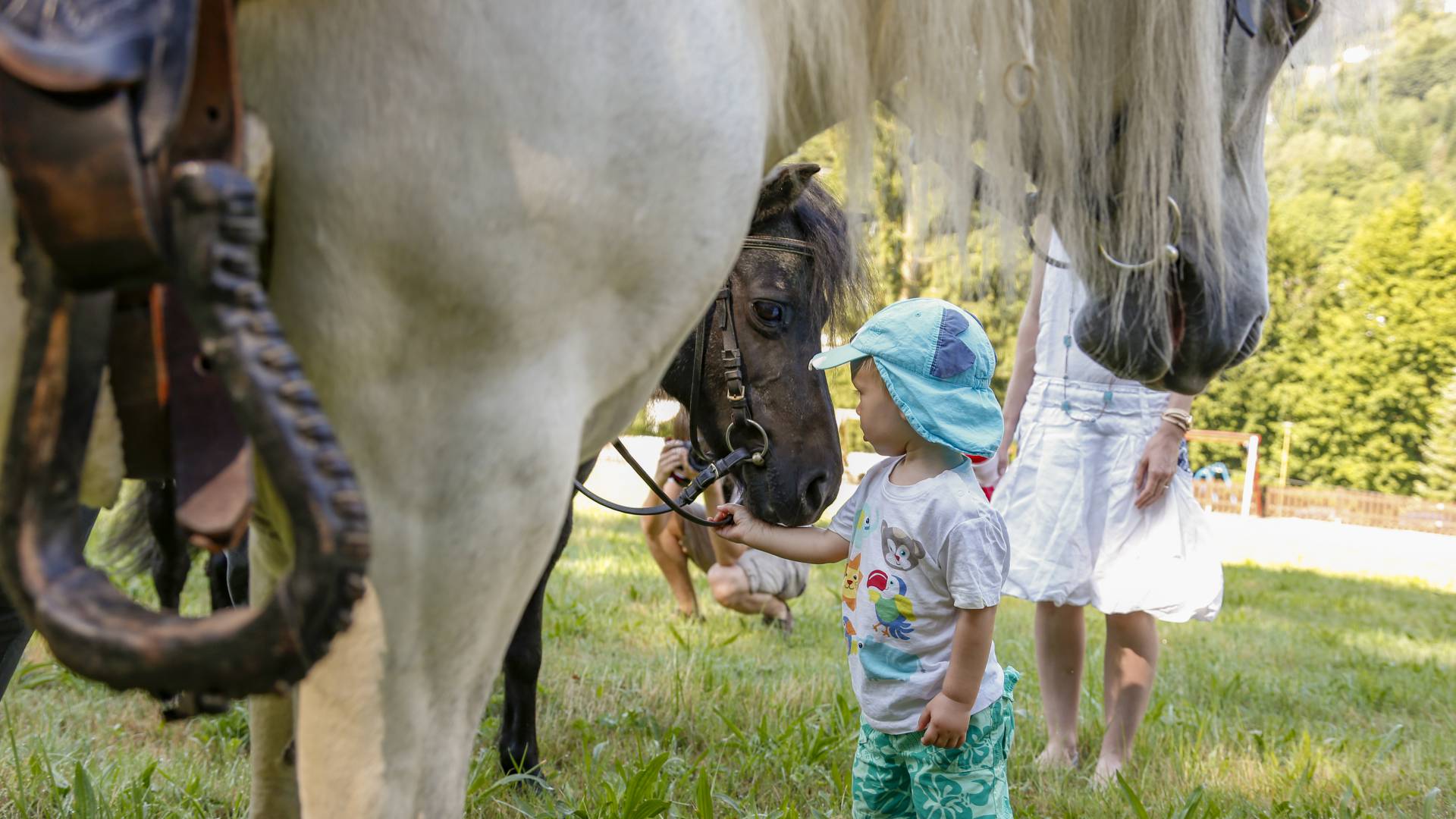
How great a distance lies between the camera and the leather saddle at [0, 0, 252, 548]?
0.77 metres

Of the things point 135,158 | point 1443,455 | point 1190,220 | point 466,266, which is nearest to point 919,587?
point 1190,220

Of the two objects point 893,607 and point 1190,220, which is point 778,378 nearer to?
point 893,607

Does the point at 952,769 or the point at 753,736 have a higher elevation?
the point at 952,769

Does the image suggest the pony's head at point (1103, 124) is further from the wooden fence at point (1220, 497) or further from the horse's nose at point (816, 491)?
the wooden fence at point (1220, 497)

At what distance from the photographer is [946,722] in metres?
1.97

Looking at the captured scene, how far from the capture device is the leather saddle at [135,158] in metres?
0.77

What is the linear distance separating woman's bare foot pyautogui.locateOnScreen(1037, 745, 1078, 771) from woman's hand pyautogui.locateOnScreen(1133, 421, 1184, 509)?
786 mm

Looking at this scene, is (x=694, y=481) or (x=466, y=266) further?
(x=694, y=481)

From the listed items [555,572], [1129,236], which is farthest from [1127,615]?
[555,572]

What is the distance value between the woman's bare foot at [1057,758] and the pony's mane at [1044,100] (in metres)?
2.03

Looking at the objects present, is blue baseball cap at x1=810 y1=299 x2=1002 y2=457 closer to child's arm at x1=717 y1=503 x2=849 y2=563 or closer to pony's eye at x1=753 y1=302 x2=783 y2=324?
child's arm at x1=717 y1=503 x2=849 y2=563

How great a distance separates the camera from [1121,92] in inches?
59.7

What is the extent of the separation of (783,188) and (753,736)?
61.6 inches

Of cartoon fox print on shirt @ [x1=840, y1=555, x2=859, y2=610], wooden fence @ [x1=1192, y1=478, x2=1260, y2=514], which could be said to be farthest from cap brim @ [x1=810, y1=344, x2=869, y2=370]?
wooden fence @ [x1=1192, y1=478, x2=1260, y2=514]
